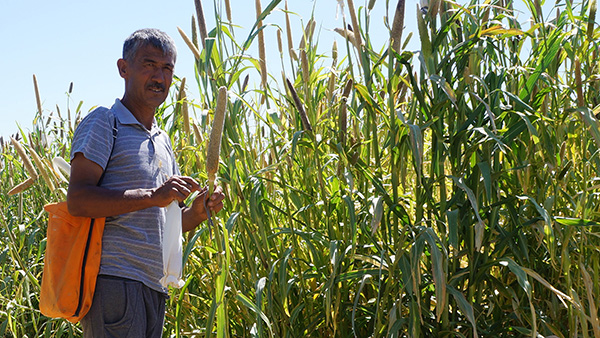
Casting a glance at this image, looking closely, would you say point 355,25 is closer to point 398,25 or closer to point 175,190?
point 398,25

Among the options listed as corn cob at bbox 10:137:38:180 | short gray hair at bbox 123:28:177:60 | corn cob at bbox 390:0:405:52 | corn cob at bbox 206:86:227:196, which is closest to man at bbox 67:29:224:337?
short gray hair at bbox 123:28:177:60

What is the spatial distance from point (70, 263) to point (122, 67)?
1.96ft

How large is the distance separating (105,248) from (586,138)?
1.55 meters

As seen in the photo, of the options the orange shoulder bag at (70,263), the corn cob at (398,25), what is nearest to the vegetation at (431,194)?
the corn cob at (398,25)

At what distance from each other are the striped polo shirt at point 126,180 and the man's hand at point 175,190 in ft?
0.68

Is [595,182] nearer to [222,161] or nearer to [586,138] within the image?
[586,138]

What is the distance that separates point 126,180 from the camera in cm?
169

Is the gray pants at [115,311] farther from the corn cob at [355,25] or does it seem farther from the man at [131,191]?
the corn cob at [355,25]

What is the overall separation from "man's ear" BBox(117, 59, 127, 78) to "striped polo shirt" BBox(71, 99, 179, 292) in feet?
0.31

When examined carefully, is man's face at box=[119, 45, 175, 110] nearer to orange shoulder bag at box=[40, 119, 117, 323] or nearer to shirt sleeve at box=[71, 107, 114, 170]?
shirt sleeve at box=[71, 107, 114, 170]

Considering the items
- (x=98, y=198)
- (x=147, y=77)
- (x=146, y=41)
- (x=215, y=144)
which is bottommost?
(x=98, y=198)

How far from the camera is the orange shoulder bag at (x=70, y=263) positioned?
5.29ft

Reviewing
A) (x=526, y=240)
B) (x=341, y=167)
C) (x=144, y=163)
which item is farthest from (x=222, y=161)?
(x=526, y=240)

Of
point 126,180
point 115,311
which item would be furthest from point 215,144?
point 115,311
